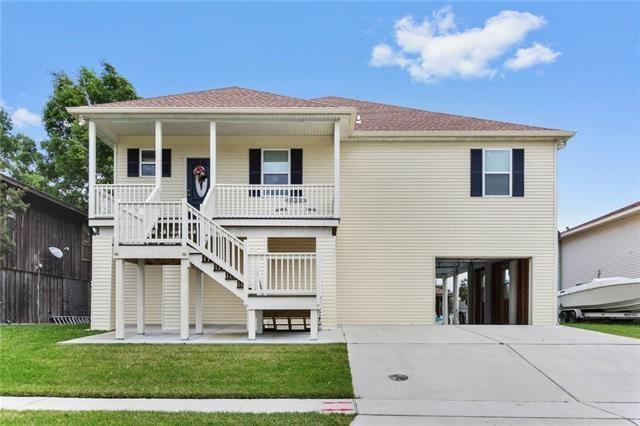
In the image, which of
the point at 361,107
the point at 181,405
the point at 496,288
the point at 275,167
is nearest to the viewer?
the point at 181,405

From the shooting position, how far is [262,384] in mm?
7191

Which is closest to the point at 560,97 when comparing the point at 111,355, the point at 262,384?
the point at 262,384

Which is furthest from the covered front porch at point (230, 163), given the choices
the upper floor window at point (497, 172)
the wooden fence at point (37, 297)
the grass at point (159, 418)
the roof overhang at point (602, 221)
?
the roof overhang at point (602, 221)

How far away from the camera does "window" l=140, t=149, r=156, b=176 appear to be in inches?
583

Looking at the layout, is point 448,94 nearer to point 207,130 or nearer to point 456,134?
point 456,134

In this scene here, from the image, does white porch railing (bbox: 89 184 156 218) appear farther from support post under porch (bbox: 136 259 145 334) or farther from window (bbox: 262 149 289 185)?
window (bbox: 262 149 289 185)

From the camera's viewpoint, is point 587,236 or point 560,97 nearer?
point 560,97

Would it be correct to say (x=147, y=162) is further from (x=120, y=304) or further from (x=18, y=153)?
(x=18, y=153)

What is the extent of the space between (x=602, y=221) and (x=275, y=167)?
43.4 ft

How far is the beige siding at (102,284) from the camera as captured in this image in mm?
13383

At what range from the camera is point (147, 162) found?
48.7ft

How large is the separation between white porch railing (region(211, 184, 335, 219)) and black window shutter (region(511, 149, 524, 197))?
17.2 ft

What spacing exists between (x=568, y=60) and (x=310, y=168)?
8398 mm

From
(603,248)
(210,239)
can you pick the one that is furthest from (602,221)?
(210,239)
